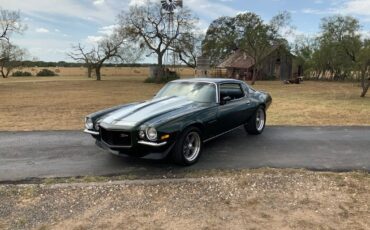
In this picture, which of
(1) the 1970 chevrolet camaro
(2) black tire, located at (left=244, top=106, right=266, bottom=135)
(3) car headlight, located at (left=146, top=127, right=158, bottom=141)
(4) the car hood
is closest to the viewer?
(3) car headlight, located at (left=146, top=127, right=158, bottom=141)

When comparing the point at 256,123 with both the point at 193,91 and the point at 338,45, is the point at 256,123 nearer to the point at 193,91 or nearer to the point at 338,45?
the point at 193,91

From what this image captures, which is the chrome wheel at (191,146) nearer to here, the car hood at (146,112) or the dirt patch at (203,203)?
the car hood at (146,112)

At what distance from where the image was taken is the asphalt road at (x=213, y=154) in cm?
544

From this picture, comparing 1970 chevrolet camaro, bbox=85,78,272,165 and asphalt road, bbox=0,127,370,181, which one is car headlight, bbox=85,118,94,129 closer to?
1970 chevrolet camaro, bbox=85,78,272,165

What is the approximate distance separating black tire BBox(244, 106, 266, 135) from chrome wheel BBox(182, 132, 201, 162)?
2206mm

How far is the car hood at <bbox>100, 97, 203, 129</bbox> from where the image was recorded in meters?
5.32

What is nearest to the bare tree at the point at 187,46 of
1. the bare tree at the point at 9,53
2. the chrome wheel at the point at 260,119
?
the bare tree at the point at 9,53

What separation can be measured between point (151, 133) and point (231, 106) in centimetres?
218

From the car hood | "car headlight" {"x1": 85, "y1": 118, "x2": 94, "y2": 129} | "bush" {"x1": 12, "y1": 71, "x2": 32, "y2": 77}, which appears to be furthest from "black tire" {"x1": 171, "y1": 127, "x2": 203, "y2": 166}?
"bush" {"x1": 12, "y1": 71, "x2": 32, "y2": 77}

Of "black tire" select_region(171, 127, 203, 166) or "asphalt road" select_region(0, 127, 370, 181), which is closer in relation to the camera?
"black tire" select_region(171, 127, 203, 166)

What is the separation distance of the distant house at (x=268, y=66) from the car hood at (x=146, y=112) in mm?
43926

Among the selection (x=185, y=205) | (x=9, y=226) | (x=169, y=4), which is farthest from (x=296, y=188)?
(x=169, y=4)

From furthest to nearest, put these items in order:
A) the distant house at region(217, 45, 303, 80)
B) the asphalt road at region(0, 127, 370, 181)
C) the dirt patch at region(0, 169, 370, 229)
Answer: the distant house at region(217, 45, 303, 80) → the asphalt road at region(0, 127, 370, 181) → the dirt patch at region(0, 169, 370, 229)

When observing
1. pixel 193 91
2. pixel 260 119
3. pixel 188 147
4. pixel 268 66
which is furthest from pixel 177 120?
pixel 268 66
